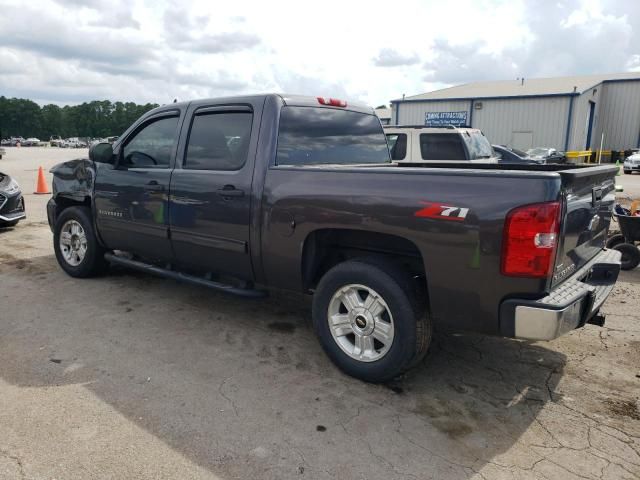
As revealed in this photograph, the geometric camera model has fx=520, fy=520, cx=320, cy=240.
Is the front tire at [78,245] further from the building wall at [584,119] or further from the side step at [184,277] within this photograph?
the building wall at [584,119]

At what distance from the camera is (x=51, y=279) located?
19.2 ft

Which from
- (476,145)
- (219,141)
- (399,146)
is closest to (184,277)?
(219,141)

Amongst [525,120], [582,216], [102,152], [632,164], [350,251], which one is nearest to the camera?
[582,216]

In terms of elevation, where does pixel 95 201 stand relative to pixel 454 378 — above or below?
above

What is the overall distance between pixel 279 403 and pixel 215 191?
175cm

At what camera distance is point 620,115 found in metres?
37.6

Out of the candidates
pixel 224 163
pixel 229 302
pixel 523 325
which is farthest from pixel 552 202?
pixel 229 302

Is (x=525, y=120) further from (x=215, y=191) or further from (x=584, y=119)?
(x=215, y=191)

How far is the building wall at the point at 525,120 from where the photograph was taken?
30547mm

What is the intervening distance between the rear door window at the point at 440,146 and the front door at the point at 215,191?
17.8 feet

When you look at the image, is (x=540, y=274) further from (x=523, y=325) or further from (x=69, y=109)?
(x=69, y=109)

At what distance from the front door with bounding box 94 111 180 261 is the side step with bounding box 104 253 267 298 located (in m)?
0.11

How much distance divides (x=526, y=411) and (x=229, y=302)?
299cm

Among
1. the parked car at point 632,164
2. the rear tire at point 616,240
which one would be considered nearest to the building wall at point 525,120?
the parked car at point 632,164
